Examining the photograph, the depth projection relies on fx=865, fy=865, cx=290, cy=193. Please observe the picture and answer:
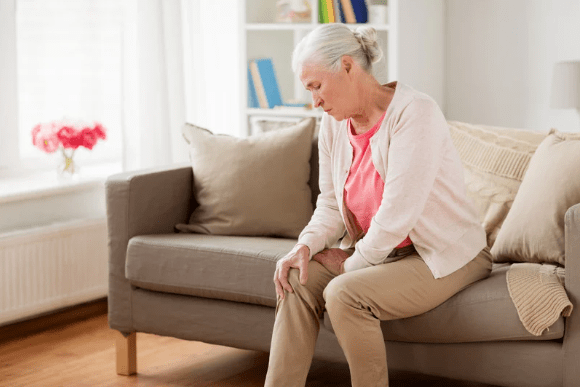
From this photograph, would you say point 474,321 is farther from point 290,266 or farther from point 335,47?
point 335,47

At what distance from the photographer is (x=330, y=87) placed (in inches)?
86.7

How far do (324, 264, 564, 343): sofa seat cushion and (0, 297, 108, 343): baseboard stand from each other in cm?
171

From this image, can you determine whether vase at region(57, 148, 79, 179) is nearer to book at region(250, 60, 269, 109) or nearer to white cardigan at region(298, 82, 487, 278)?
book at region(250, 60, 269, 109)

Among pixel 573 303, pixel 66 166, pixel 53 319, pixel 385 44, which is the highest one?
pixel 385 44

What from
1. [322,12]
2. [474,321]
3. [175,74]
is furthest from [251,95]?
[474,321]

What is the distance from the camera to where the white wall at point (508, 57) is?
408 centimetres

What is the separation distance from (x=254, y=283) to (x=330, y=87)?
2.26ft

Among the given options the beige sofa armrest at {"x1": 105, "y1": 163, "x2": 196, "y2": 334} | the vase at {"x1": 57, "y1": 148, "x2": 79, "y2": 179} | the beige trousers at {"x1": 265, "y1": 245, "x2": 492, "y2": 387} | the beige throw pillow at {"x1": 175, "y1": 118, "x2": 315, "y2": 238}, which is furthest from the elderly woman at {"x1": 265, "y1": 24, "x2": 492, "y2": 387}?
the vase at {"x1": 57, "y1": 148, "x2": 79, "y2": 179}

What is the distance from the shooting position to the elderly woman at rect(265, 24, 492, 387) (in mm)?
2137

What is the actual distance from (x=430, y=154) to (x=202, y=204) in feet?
3.62

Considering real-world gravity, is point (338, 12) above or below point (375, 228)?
above

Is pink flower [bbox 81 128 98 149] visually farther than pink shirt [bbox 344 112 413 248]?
Yes

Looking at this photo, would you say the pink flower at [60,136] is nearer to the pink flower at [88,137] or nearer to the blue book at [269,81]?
A: the pink flower at [88,137]

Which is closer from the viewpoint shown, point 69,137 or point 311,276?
point 311,276
